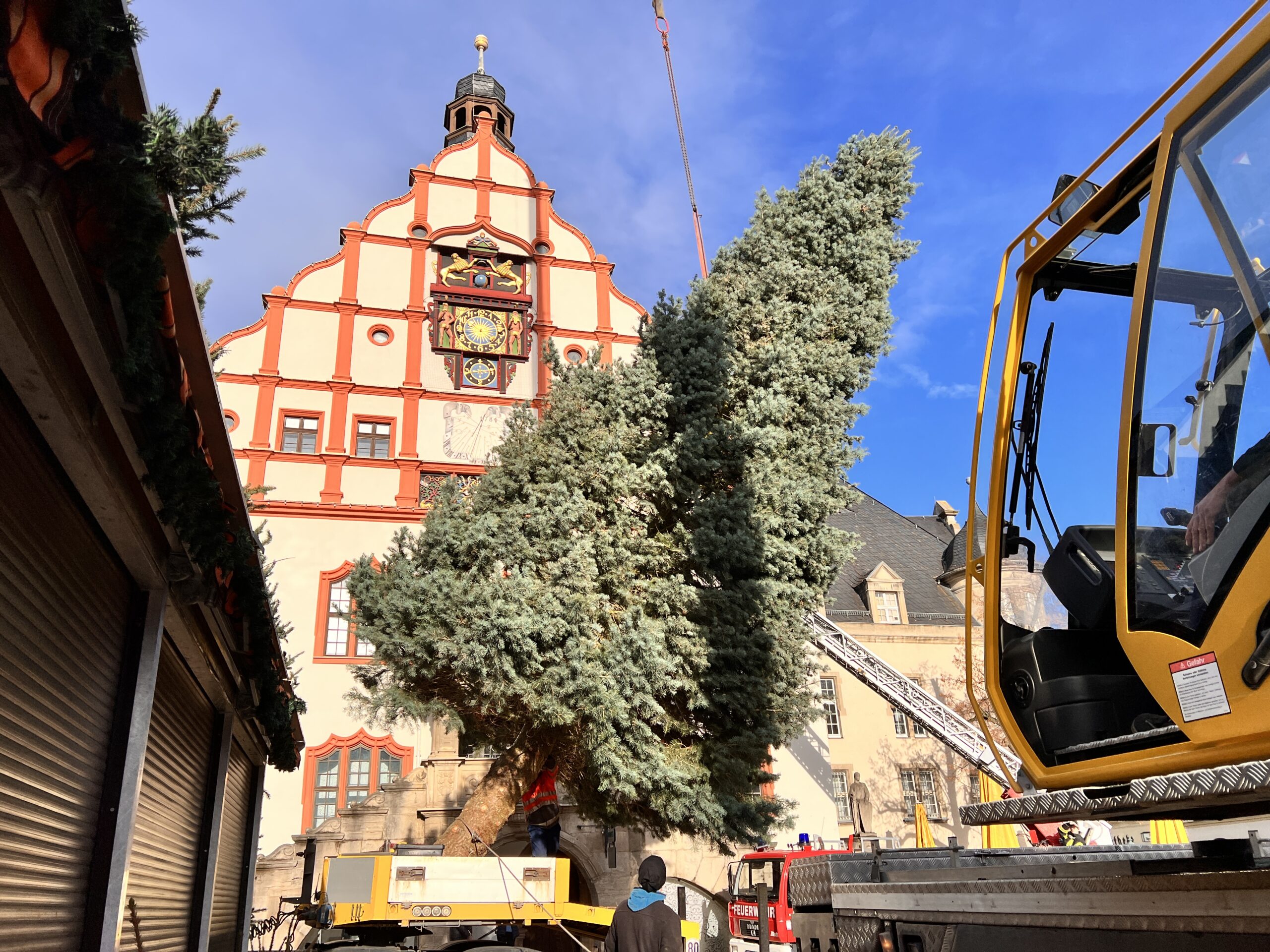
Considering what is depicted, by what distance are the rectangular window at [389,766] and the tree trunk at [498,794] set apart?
7.79 meters

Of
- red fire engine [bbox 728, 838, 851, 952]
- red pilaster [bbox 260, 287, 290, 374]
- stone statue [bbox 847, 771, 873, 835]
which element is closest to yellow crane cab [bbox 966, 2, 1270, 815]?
red fire engine [bbox 728, 838, 851, 952]

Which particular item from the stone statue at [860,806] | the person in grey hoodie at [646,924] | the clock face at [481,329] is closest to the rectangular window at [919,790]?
the stone statue at [860,806]

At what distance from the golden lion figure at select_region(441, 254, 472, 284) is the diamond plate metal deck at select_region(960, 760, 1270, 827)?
22.8 metres

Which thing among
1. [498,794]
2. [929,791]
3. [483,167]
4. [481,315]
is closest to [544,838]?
[498,794]

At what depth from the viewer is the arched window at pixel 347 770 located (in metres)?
19.3

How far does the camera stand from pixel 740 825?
41.6ft

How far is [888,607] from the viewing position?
Result: 1229 inches

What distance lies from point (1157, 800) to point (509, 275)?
2341cm

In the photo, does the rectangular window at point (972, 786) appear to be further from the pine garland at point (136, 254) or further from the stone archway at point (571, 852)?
the pine garland at point (136, 254)

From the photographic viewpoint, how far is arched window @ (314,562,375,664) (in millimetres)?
20750

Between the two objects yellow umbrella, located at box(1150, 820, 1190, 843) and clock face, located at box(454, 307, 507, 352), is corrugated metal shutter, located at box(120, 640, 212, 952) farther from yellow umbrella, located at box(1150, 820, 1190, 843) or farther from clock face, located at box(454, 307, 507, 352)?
clock face, located at box(454, 307, 507, 352)

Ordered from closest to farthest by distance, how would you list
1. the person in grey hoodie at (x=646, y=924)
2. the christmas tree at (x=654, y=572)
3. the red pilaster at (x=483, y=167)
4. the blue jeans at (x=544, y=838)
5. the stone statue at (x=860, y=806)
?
the person in grey hoodie at (x=646, y=924), the christmas tree at (x=654, y=572), the blue jeans at (x=544, y=838), the red pilaster at (x=483, y=167), the stone statue at (x=860, y=806)

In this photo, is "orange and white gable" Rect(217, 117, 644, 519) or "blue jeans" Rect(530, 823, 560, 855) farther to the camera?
"orange and white gable" Rect(217, 117, 644, 519)

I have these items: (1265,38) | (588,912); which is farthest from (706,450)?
(1265,38)
